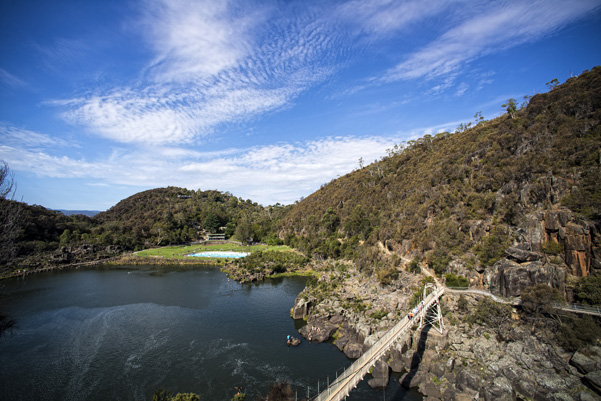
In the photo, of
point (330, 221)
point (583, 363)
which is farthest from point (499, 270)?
point (330, 221)

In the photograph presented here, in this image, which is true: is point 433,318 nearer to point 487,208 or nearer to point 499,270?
point 499,270

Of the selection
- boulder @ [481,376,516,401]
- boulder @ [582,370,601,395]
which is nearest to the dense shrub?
boulder @ [481,376,516,401]

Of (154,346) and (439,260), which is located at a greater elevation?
(439,260)

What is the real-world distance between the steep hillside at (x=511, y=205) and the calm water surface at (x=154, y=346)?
2038 cm

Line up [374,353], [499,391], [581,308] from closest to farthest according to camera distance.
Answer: [499,391], [374,353], [581,308]

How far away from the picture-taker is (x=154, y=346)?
109ft

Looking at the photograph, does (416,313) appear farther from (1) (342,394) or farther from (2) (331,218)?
(2) (331,218)

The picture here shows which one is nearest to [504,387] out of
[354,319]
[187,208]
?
[354,319]

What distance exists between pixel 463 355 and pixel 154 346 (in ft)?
111

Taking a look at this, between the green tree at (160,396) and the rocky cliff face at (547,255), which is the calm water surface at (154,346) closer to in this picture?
the green tree at (160,396)

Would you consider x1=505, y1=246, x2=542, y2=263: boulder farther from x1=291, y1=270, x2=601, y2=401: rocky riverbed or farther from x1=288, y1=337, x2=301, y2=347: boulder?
x1=288, y1=337, x2=301, y2=347: boulder

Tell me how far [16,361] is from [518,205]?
6189 centimetres

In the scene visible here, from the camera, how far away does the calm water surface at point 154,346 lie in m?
25.9

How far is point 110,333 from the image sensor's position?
121 feet
